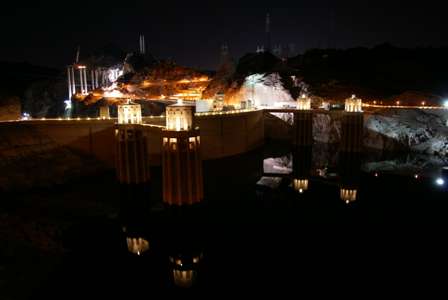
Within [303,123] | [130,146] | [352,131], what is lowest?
[352,131]

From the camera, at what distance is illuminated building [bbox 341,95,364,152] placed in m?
41.0

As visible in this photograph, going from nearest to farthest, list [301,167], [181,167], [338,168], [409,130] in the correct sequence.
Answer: [181,167]
[338,168]
[301,167]
[409,130]

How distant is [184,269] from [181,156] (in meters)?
6.98

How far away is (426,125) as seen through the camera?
146 feet

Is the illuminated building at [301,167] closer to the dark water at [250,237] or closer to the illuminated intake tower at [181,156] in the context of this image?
the dark water at [250,237]

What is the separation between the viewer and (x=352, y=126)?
4169 centimetres

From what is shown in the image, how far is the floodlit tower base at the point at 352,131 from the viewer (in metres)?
41.0

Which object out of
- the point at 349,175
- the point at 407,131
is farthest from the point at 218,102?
the point at 349,175

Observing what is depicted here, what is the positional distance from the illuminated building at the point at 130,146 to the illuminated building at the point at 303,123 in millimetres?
22653

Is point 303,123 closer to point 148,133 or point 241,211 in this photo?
point 148,133

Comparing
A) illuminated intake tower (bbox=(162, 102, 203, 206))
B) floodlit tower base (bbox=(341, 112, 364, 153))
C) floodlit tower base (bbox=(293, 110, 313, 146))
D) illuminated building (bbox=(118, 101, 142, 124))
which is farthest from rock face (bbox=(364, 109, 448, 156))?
illuminated intake tower (bbox=(162, 102, 203, 206))

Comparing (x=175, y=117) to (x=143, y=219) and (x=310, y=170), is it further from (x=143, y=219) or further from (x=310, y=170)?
(x=310, y=170)

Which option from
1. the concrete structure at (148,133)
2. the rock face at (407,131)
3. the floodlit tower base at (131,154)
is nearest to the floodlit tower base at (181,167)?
the concrete structure at (148,133)

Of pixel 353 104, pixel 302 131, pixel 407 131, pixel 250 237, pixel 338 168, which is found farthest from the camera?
pixel 302 131
